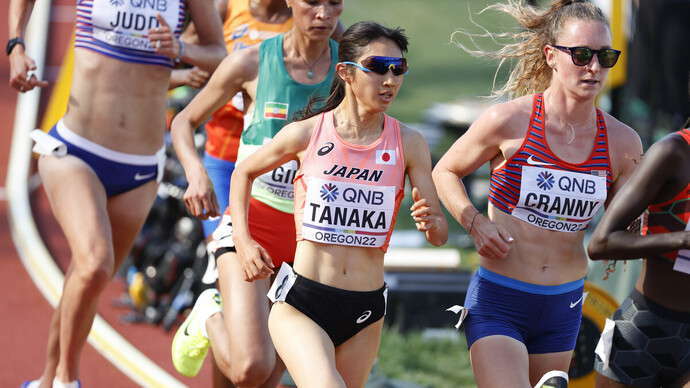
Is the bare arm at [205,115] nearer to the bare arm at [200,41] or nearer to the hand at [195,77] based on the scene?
the bare arm at [200,41]

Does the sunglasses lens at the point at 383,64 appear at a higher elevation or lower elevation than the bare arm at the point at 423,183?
higher

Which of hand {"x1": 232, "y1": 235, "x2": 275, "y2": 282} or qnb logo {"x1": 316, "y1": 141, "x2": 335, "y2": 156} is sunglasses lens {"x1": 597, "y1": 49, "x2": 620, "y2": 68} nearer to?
qnb logo {"x1": 316, "y1": 141, "x2": 335, "y2": 156}

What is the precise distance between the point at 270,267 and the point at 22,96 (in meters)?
11.4

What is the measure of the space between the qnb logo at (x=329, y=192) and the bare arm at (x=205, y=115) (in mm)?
738

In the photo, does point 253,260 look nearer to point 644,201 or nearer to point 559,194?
point 559,194

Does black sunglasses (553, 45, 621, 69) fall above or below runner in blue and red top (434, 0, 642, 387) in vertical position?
A: above

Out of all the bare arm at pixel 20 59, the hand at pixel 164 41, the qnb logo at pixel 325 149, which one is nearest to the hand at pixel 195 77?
the hand at pixel 164 41

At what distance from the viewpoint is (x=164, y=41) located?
531cm

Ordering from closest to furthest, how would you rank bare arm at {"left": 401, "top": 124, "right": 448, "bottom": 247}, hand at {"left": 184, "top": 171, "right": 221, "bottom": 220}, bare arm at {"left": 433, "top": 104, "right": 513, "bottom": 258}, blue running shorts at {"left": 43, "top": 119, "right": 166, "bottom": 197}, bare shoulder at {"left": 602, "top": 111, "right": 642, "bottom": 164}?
bare arm at {"left": 401, "top": 124, "right": 448, "bottom": 247}, bare arm at {"left": 433, "top": 104, "right": 513, "bottom": 258}, bare shoulder at {"left": 602, "top": 111, "right": 642, "bottom": 164}, hand at {"left": 184, "top": 171, "right": 221, "bottom": 220}, blue running shorts at {"left": 43, "top": 119, "right": 166, "bottom": 197}

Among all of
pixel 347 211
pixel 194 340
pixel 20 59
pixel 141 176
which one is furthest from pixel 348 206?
pixel 20 59

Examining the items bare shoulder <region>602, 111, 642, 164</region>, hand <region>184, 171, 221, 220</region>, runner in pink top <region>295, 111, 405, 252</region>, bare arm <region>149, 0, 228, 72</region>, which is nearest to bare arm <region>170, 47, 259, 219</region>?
hand <region>184, 171, 221, 220</region>

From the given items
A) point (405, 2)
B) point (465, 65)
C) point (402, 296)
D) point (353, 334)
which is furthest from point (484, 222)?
point (405, 2)

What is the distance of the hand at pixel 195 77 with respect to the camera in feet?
18.4

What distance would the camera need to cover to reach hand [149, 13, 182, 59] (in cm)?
530
